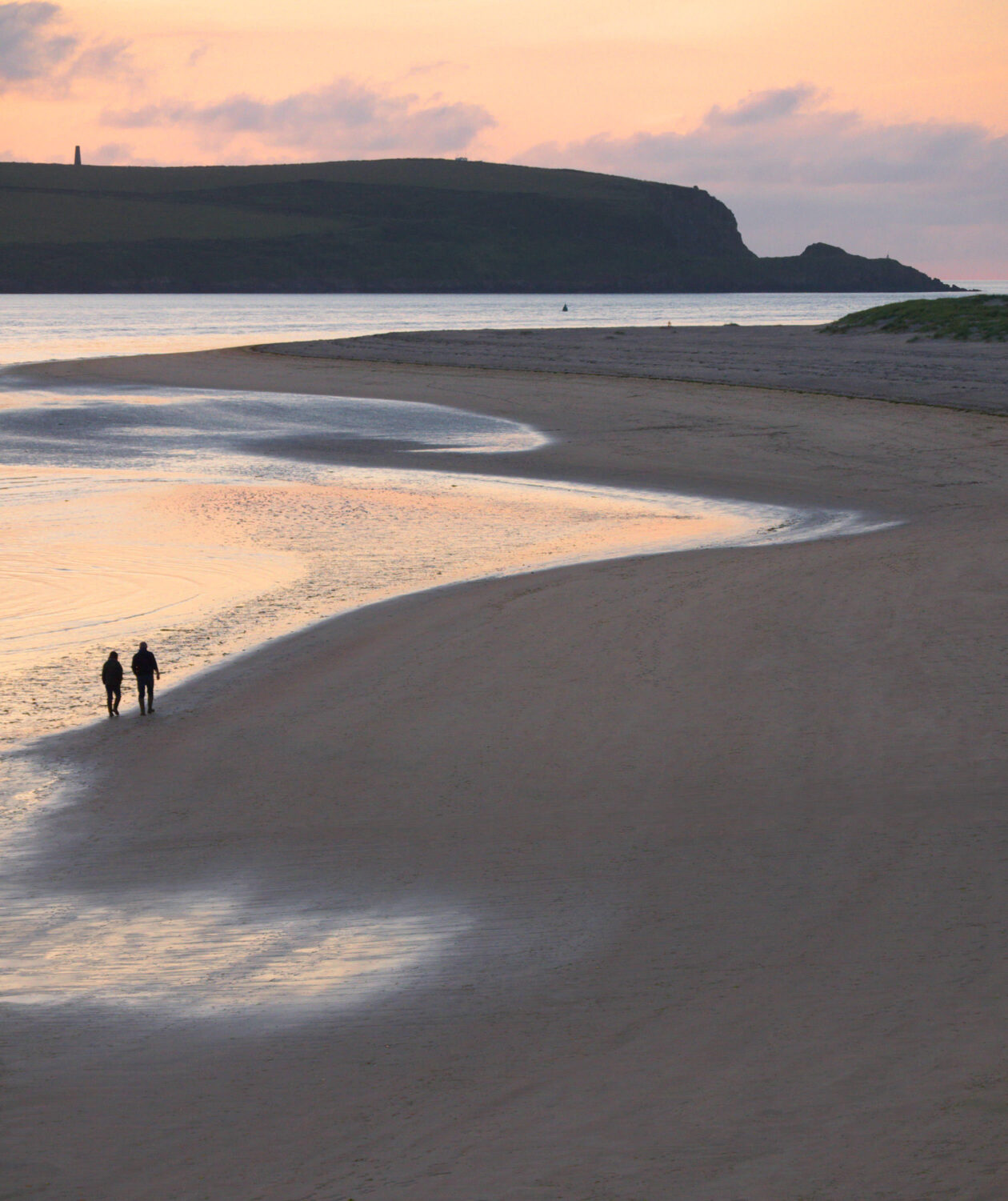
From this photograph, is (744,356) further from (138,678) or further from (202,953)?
(202,953)

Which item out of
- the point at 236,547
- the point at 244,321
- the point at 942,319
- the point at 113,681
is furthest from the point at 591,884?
the point at 244,321

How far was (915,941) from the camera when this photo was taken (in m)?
8.72

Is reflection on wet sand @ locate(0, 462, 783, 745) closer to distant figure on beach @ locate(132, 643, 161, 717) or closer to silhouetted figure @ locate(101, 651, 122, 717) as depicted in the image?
silhouetted figure @ locate(101, 651, 122, 717)

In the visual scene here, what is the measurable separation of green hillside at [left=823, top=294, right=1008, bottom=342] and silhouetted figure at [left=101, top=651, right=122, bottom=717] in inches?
2016

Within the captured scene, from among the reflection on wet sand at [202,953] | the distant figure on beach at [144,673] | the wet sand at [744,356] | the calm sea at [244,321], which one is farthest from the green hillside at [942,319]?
the reflection on wet sand at [202,953]

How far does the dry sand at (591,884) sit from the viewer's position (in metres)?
6.60

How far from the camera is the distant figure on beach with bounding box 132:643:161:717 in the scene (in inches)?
580

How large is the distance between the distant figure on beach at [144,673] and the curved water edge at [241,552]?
0.57 m

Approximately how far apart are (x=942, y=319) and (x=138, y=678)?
5691 centimetres

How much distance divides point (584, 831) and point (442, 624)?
7.49 m

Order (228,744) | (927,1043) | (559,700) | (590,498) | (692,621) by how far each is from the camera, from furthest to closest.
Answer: (590,498), (692,621), (559,700), (228,744), (927,1043)

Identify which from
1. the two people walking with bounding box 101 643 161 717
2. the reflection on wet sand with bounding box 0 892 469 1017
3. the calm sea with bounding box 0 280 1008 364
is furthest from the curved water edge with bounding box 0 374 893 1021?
the calm sea with bounding box 0 280 1008 364

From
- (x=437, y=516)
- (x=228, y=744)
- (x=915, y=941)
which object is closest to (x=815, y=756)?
(x=915, y=941)

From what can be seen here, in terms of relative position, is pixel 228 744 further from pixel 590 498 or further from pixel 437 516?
pixel 590 498
